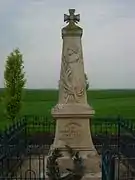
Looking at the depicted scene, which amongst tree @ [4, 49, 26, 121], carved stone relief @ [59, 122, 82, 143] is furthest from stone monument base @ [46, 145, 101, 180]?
tree @ [4, 49, 26, 121]

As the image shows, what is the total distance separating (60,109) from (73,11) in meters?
2.51

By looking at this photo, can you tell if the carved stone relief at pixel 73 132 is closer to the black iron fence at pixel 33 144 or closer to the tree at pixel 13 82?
the black iron fence at pixel 33 144

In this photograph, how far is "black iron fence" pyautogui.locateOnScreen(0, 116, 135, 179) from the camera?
10.6 metres

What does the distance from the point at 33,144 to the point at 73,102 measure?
5.38 meters

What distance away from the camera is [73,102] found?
11.5m

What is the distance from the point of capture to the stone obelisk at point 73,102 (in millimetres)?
11430

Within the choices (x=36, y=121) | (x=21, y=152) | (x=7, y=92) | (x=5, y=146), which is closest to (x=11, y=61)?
(x=7, y=92)

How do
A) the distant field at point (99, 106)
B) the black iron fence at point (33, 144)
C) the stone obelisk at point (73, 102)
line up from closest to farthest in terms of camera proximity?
the black iron fence at point (33, 144) < the stone obelisk at point (73, 102) < the distant field at point (99, 106)

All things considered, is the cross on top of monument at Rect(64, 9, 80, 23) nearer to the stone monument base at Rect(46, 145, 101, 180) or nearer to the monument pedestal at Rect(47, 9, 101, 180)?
the monument pedestal at Rect(47, 9, 101, 180)

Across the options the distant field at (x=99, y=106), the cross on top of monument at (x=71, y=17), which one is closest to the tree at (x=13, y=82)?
the distant field at (x=99, y=106)

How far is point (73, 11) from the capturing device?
11.7m

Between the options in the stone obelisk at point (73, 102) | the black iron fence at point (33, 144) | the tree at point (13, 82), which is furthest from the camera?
the tree at point (13, 82)

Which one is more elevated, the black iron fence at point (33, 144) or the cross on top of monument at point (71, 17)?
the cross on top of monument at point (71, 17)

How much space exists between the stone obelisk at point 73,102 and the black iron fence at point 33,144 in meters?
0.68
